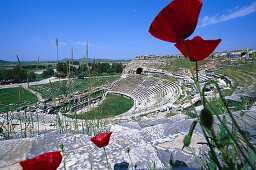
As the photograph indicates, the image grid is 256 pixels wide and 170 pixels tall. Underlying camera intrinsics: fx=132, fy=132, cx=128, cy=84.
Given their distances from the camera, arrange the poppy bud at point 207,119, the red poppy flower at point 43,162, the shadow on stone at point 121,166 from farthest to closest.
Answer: the shadow on stone at point 121,166 → the red poppy flower at point 43,162 → the poppy bud at point 207,119

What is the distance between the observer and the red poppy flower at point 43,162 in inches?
20.8

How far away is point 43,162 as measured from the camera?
0.55 metres

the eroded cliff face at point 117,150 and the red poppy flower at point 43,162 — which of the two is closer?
the red poppy flower at point 43,162

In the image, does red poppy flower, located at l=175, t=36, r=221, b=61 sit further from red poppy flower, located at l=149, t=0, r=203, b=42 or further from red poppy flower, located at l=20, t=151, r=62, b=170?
red poppy flower, located at l=20, t=151, r=62, b=170

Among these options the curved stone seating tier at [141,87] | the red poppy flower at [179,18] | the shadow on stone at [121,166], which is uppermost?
the red poppy flower at [179,18]

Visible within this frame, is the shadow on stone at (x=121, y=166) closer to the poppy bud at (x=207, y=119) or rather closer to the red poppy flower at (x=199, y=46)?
the poppy bud at (x=207, y=119)

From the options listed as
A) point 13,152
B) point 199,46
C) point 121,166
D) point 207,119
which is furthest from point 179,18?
point 13,152

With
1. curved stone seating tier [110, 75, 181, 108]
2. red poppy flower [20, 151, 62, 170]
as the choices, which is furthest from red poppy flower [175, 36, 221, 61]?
curved stone seating tier [110, 75, 181, 108]

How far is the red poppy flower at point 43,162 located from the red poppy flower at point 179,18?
0.72m

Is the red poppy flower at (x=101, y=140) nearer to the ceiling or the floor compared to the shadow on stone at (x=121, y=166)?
nearer to the ceiling

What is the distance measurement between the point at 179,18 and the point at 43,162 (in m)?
0.80

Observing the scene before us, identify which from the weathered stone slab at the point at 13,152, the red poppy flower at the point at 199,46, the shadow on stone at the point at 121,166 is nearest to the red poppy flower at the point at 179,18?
the red poppy flower at the point at 199,46

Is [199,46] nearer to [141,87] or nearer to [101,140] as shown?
[101,140]

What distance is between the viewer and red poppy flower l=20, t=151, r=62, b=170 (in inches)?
20.8
